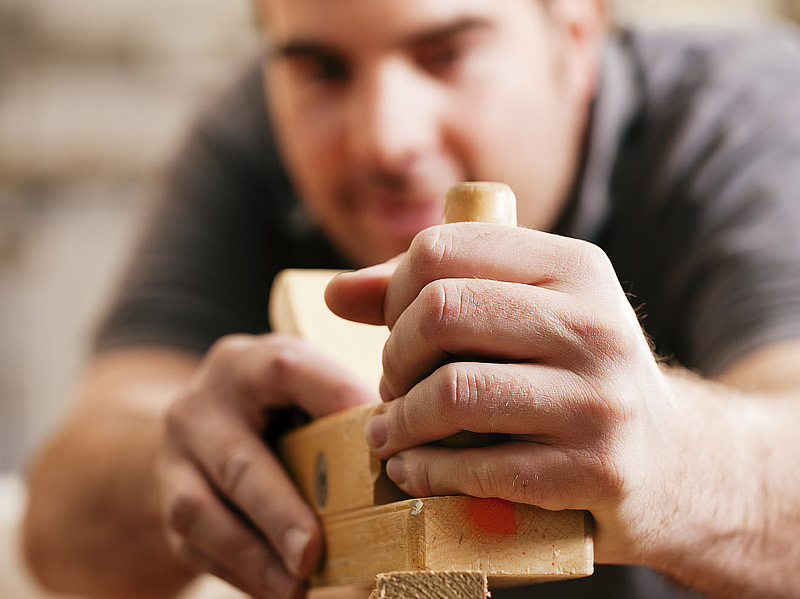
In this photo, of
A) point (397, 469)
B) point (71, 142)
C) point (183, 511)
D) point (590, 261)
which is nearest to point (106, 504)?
point (183, 511)

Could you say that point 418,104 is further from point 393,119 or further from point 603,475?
point 603,475

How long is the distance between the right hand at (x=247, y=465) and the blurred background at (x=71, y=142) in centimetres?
263

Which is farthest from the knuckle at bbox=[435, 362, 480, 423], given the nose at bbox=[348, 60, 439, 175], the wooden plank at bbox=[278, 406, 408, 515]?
the nose at bbox=[348, 60, 439, 175]

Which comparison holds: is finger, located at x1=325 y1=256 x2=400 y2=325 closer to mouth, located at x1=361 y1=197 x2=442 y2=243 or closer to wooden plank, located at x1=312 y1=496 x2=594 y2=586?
wooden plank, located at x1=312 y1=496 x2=594 y2=586

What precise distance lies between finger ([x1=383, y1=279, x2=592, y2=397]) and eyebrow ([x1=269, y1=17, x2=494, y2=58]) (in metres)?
0.60

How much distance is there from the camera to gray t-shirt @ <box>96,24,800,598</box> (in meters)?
0.90

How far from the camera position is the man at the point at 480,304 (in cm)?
41

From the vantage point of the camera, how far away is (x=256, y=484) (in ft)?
2.04

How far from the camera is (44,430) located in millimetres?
3189

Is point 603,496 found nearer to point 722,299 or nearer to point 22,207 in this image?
point 722,299

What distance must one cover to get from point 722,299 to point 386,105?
420 millimetres

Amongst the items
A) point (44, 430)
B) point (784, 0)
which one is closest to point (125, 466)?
point (44, 430)

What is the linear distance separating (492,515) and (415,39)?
0.66 meters

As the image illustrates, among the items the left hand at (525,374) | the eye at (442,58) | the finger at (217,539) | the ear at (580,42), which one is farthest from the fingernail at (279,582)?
the ear at (580,42)
